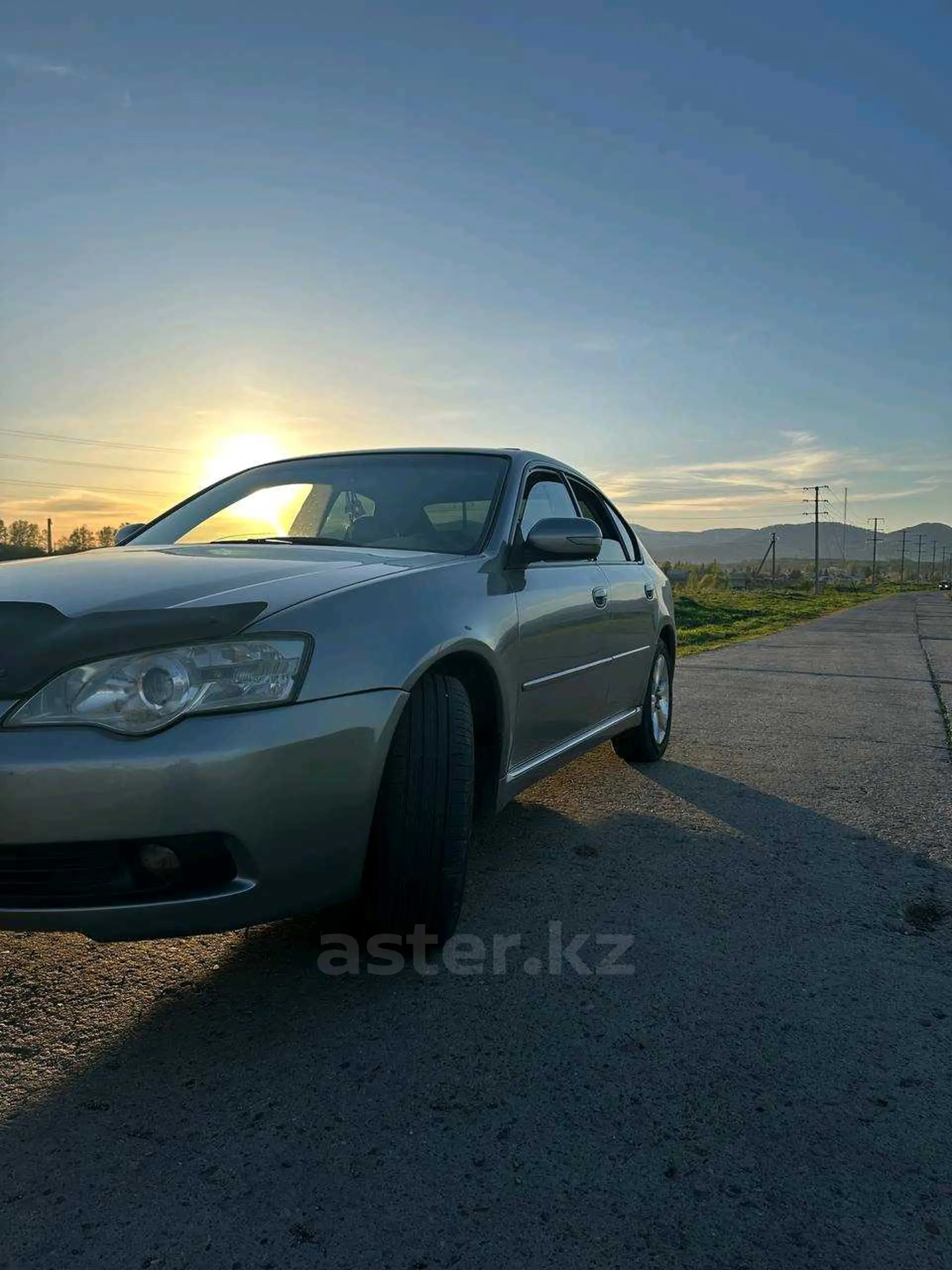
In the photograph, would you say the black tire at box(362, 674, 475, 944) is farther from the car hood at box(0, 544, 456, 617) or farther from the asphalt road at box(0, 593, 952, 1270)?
the car hood at box(0, 544, 456, 617)

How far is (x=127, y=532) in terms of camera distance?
12.7 feet

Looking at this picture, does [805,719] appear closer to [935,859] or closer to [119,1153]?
[935,859]

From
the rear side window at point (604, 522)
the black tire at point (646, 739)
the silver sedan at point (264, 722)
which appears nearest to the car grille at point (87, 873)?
the silver sedan at point (264, 722)

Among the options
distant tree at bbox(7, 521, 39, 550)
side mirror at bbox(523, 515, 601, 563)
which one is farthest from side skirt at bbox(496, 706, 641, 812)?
distant tree at bbox(7, 521, 39, 550)

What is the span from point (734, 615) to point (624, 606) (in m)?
21.2

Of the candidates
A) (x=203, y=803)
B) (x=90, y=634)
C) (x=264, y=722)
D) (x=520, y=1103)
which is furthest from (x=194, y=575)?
(x=520, y=1103)

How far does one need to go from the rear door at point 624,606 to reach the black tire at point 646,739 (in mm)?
106

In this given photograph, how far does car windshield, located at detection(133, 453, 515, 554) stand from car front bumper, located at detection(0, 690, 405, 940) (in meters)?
1.20

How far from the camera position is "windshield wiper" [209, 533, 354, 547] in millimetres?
3332

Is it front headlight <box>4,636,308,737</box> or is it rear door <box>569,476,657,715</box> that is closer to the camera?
front headlight <box>4,636,308,737</box>

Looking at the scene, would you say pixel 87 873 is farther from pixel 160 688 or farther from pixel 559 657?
pixel 559 657

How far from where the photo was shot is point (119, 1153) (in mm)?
1773

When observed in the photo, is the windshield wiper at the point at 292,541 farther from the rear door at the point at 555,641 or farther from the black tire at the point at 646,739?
the black tire at the point at 646,739

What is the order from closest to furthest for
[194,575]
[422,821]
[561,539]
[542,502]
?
1. [422,821]
2. [194,575]
3. [561,539]
4. [542,502]
